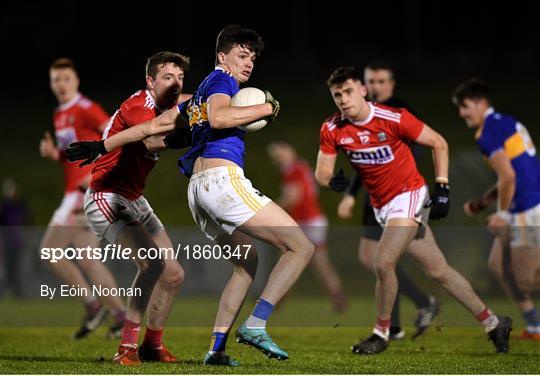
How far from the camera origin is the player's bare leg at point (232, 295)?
7.02 m

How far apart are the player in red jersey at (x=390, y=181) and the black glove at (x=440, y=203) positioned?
105mm

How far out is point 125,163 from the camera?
25.1ft

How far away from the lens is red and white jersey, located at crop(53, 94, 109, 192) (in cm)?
1020

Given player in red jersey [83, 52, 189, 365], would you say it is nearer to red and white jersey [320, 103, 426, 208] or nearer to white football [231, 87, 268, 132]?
white football [231, 87, 268, 132]

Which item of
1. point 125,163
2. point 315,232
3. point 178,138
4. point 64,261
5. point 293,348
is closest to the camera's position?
point 178,138

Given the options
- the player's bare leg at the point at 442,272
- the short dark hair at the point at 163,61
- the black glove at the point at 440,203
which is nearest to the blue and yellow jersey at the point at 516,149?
the player's bare leg at the point at 442,272

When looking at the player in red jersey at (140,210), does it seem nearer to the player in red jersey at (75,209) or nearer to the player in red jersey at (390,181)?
the player in red jersey at (390,181)

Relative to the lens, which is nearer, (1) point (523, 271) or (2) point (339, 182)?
(2) point (339, 182)

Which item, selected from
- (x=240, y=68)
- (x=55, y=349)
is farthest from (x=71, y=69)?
(x=240, y=68)

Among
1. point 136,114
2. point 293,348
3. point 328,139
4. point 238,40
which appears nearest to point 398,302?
point 293,348

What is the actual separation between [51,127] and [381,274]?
17.9 m

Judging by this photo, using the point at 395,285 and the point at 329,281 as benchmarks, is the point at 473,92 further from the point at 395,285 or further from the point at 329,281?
the point at 329,281

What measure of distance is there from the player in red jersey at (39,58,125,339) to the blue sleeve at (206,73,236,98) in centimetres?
333

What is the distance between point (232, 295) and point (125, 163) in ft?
4.33
